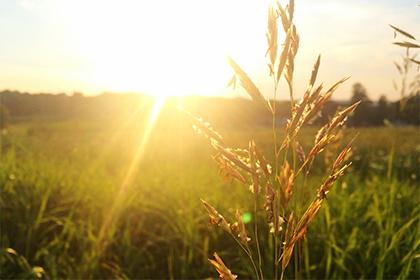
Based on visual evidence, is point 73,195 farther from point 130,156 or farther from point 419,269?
point 130,156

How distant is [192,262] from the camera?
398 centimetres

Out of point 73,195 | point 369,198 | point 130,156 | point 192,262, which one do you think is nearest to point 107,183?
point 73,195

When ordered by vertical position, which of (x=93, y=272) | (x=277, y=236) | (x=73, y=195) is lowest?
(x=93, y=272)

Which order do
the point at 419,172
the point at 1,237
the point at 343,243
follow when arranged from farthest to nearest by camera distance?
1. the point at 419,172
2. the point at 1,237
3. the point at 343,243

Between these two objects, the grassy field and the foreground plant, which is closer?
the foreground plant

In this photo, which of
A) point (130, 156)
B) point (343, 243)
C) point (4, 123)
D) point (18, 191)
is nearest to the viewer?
point (343, 243)

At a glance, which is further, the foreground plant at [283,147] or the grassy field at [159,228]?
the grassy field at [159,228]

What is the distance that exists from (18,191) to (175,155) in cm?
582

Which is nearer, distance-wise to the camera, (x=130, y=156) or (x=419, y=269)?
(x=419, y=269)

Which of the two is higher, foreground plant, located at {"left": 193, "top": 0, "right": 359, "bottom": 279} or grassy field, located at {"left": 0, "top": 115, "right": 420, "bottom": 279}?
foreground plant, located at {"left": 193, "top": 0, "right": 359, "bottom": 279}

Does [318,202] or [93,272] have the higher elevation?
[318,202]

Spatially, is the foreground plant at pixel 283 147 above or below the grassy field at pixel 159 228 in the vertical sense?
above

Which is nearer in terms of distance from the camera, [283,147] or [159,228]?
[283,147]

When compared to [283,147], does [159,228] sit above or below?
below
